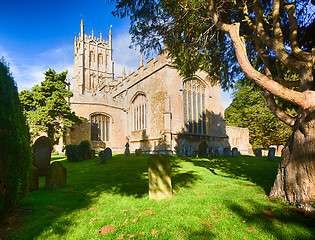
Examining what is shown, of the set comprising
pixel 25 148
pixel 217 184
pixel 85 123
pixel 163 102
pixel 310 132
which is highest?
pixel 163 102

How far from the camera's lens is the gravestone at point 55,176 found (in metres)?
4.92

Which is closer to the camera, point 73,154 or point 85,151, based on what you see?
point 73,154

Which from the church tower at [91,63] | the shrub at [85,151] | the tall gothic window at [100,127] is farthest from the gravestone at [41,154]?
the church tower at [91,63]

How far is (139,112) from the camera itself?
810 inches

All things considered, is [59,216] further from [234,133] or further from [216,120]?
[234,133]

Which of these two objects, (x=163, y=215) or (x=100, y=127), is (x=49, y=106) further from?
(x=163, y=215)

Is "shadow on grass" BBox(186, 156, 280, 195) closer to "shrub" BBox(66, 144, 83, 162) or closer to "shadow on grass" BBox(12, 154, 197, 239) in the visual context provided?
"shadow on grass" BBox(12, 154, 197, 239)

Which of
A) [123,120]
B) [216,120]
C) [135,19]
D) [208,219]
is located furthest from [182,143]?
[208,219]

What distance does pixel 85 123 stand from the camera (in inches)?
730

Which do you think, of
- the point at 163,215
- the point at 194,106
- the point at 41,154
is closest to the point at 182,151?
the point at 194,106

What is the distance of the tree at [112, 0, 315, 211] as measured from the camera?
11.3 feet

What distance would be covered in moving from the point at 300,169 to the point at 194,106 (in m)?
15.7

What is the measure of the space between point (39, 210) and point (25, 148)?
4.29 feet

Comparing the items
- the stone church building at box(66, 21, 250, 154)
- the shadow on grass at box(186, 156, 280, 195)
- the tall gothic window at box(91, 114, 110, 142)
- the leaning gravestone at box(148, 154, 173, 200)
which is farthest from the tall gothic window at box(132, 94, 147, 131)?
the leaning gravestone at box(148, 154, 173, 200)
